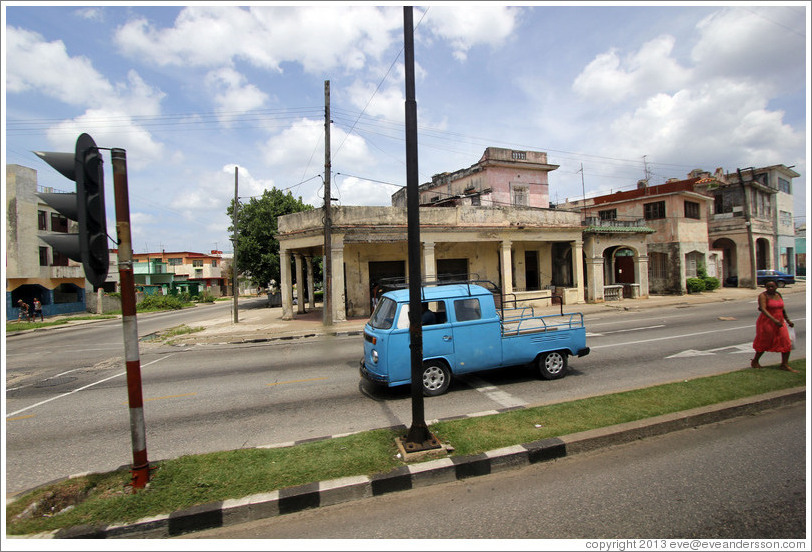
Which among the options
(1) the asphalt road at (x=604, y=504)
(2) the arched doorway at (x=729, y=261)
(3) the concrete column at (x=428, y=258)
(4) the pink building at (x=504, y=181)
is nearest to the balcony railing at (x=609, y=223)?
(4) the pink building at (x=504, y=181)

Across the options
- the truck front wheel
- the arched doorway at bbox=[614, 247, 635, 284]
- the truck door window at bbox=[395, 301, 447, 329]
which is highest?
the arched doorway at bbox=[614, 247, 635, 284]

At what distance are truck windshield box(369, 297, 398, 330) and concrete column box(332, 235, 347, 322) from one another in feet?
35.6

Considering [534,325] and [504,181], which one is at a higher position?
[504,181]

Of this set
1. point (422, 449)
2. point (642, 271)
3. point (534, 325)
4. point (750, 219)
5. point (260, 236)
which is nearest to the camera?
point (422, 449)

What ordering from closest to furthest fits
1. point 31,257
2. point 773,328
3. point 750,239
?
point 773,328
point 31,257
point 750,239

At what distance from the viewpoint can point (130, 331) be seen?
3945 mm

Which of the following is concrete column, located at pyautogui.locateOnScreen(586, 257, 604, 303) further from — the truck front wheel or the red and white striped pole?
the red and white striped pole

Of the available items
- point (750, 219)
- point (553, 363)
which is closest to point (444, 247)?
point (553, 363)

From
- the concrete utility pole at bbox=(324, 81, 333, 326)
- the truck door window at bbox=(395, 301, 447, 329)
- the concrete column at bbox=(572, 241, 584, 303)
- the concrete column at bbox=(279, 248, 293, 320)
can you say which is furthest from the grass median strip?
the concrete column at bbox=(572, 241, 584, 303)

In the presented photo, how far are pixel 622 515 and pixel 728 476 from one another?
1.48 metres

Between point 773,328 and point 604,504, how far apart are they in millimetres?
6015

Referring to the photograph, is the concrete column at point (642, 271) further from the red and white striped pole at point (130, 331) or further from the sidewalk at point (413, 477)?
the red and white striped pole at point (130, 331)

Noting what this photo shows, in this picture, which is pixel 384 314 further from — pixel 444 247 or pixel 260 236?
pixel 260 236

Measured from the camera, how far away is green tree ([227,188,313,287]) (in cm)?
3164
